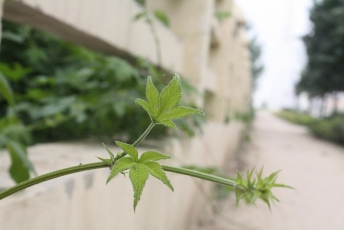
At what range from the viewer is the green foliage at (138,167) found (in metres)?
0.31

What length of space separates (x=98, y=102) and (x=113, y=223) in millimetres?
537

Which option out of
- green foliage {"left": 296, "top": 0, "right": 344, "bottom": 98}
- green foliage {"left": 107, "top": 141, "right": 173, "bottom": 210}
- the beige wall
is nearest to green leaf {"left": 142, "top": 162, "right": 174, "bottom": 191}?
green foliage {"left": 107, "top": 141, "right": 173, "bottom": 210}

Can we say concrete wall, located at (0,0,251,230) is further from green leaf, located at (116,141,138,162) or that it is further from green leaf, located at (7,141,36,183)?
green leaf, located at (116,141,138,162)

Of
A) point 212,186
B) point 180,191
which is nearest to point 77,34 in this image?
point 180,191

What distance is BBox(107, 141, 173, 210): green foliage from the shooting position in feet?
1.03

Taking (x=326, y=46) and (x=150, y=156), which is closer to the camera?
(x=150, y=156)

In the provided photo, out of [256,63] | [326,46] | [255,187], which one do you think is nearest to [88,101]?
[255,187]

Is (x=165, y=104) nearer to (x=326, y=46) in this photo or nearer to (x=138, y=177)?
(x=138, y=177)

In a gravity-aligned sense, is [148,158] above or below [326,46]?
below

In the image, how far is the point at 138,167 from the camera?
324mm

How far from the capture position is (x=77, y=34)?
4.09ft

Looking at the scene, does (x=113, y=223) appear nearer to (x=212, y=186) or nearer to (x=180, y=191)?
(x=180, y=191)

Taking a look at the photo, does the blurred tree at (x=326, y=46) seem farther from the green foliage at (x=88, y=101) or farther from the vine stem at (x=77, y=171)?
the vine stem at (x=77, y=171)

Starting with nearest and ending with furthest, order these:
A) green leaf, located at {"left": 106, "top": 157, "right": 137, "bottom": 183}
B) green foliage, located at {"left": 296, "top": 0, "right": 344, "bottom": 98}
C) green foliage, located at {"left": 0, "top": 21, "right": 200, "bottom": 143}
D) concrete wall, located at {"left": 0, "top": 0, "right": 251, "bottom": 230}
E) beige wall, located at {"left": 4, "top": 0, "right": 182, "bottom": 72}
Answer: green leaf, located at {"left": 106, "top": 157, "right": 137, "bottom": 183}, concrete wall, located at {"left": 0, "top": 0, "right": 251, "bottom": 230}, beige wall, located at {"left": 4, "top": 0, "right": 182, "bottom": 72}, green foliage, located at {"left": 0, "top": 21, "right": 200, "bottom": 143}, green foliage, located at {"left": 296, "top": 0, "right": 344, "bottom": 98}
